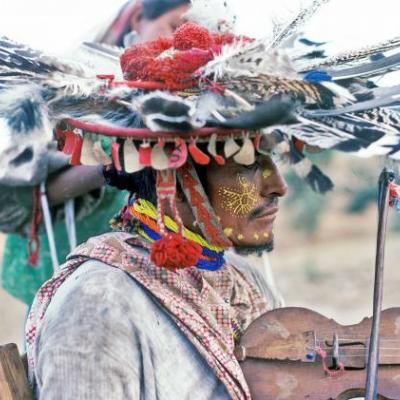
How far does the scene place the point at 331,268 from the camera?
12266 millimetres

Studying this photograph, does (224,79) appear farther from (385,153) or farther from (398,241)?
(398,241)

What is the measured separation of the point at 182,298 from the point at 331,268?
9.46 meters

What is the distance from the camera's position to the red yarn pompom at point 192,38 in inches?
113

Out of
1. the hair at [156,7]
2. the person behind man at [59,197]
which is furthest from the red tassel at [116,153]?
the hair at [156,7]

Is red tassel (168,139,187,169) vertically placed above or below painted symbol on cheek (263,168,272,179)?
above

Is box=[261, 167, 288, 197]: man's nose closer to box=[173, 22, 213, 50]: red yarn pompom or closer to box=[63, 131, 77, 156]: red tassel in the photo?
box=[173, 22, 213, 50]: red yarn pompom

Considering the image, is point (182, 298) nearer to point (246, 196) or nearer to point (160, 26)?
point (246, 196)

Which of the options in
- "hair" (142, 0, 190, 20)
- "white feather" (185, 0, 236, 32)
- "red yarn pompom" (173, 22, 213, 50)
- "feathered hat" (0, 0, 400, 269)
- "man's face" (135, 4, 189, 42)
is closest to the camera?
"feathered hat" (0, 0, 400, 269)

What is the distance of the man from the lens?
107 inches

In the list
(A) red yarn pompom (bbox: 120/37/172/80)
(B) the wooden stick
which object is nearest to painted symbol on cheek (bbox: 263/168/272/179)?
(B) the wooden stick

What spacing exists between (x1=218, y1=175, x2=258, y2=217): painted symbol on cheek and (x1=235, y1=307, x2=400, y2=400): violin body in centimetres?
30

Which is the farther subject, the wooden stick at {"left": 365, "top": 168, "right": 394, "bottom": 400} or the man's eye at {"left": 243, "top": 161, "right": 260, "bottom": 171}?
the man's eye at {"left": 243, "top": 161, "right": 260, "bottom": 171}

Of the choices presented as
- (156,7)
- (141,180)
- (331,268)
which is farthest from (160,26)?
(331,268)

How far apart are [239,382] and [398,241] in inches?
412
